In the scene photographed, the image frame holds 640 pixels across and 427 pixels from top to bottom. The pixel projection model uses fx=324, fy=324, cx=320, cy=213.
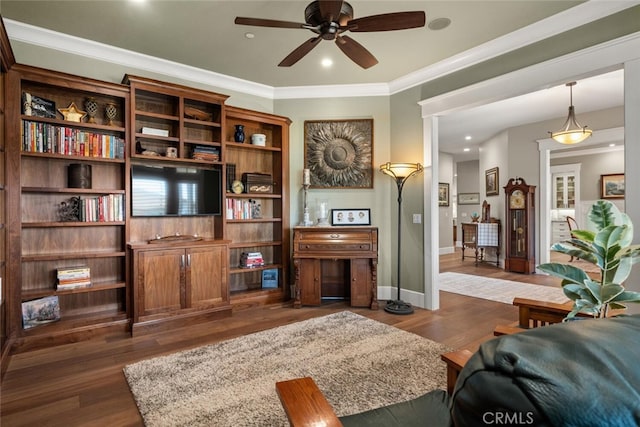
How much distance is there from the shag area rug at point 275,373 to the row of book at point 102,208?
1463mm

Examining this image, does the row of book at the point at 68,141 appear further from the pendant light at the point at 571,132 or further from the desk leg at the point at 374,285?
the pendant light at the point at 571,132

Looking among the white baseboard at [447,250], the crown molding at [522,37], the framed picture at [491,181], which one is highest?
the crown molding at [522,37]

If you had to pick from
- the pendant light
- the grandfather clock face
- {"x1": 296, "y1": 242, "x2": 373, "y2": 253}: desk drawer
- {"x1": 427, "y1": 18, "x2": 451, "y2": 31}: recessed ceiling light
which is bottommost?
{"x1": 296, "y1": 242, "x2": 373, "y2": 253}: desk drawer

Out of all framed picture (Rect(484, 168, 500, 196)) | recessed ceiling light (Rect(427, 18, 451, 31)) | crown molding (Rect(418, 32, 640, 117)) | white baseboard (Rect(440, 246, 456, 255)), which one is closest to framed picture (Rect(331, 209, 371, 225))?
crown molding (Rect(418, 32, 640, 117))

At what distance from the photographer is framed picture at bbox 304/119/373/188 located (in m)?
4.27

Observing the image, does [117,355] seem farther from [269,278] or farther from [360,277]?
[360,277]

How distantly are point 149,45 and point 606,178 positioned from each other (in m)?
9.38

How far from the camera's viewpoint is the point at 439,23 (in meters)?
2.80

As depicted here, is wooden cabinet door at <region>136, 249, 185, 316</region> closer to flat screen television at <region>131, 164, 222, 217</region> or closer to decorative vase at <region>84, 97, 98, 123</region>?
flat screen television at <region>131, 164, 222, 217</region>

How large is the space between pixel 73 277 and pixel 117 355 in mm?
923

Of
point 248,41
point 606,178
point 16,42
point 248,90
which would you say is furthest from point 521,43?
Answer: point 606,178

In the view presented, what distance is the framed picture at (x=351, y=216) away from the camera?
425cm

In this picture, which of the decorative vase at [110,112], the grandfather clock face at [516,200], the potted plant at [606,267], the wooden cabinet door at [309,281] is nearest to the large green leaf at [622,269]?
the potted plant at [606,267]

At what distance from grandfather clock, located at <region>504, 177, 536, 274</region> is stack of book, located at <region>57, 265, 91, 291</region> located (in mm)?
6677
